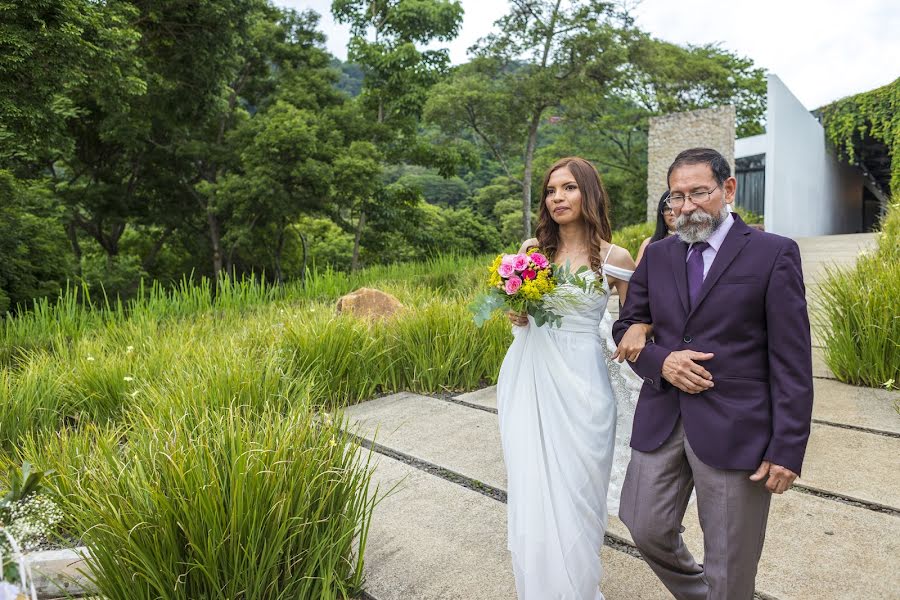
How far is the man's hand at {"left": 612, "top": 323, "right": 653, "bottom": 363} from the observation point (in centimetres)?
193

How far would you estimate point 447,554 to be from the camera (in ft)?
8.57

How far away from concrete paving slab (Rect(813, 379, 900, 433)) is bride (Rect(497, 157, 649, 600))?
7.02ft

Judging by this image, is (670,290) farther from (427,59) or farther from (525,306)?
(427,59)

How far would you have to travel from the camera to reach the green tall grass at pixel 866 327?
439 cm

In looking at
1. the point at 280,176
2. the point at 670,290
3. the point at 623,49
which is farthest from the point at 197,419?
the point at 623,49

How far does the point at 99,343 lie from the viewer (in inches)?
189

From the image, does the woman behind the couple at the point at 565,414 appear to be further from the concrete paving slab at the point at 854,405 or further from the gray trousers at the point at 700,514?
the concrete paving slab at the point at 854,405

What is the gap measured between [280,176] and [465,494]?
10843mm

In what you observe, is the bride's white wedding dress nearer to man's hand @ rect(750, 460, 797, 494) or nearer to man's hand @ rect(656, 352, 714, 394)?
man's hand @ rect(656, 352, 714, 394)

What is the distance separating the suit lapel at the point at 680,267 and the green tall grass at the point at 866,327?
337 cm

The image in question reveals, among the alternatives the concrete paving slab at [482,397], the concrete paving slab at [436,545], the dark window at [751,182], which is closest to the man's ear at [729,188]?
the concrete paving slab at [436,545]

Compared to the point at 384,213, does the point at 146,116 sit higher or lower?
higher

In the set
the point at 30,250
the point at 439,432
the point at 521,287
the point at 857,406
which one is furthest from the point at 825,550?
the point at 30,250

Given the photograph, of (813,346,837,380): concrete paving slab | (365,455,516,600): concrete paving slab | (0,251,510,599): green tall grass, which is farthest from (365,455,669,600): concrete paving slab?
(813,346,837,380): concrete paving slab
